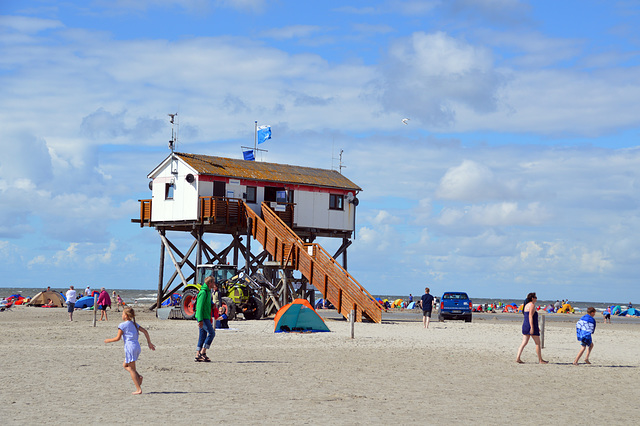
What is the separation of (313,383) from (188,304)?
19994mm

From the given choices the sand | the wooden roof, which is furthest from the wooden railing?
the sand

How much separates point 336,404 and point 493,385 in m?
3.60

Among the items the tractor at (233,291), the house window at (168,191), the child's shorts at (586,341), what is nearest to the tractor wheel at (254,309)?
the tractor at (233,291)

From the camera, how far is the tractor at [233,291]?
105 feet

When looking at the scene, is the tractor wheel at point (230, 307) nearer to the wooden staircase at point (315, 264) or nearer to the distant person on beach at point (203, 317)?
the wooden staircase at point (315, 264)

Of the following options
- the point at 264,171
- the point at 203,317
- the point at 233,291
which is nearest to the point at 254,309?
the point at 233,291

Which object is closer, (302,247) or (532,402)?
(532,402)

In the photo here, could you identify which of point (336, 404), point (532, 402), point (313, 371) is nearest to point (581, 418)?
point (532, 402)

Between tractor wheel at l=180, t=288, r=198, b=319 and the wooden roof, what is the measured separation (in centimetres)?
627

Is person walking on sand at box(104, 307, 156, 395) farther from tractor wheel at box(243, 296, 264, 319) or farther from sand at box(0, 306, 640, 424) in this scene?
tractor wheel at box(243, 296, 264, 319)

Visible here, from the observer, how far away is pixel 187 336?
24000 millimetres

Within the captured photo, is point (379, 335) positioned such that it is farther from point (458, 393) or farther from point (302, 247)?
point (458, 393)

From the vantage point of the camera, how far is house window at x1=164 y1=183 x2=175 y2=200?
127 ft

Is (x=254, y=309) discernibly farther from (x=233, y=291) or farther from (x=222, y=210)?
(x=222, y=210)
